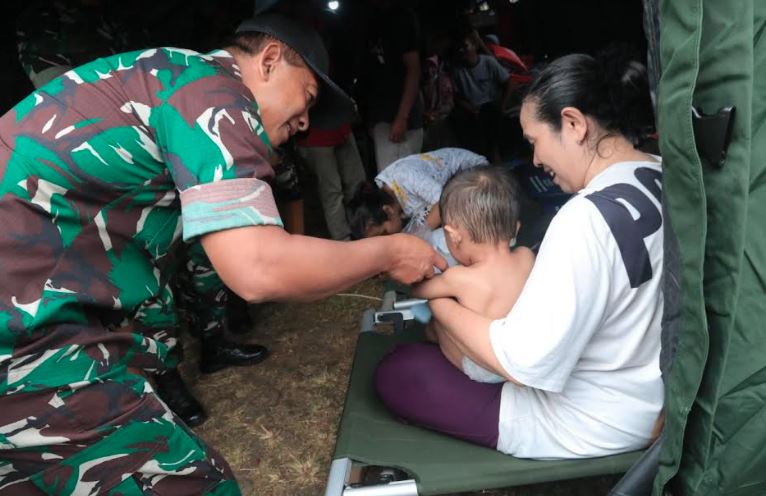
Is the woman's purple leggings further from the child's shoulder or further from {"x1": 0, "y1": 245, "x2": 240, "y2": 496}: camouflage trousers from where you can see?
{"x1": 0, "y1": 245, "x2": 240, "y2": 496}: camouflage trousers

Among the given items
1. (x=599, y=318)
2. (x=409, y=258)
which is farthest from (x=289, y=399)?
(x=599, y=318)

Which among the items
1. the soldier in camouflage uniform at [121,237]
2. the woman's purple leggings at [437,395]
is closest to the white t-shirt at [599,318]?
the woman's purple leggings at [437,395]

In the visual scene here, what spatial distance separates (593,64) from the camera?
1.47 meters

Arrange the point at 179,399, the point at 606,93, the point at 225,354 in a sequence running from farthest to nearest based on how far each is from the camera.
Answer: the point at 225,354 < the point at 179,399 < the point at 606,93

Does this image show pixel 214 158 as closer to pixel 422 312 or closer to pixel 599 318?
pixel 599 318

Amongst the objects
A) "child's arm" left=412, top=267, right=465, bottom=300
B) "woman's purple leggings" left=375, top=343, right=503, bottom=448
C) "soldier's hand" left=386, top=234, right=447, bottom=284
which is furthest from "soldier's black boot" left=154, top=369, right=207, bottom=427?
"soldier's hand" left=386, top=234, right=447, bottom=284

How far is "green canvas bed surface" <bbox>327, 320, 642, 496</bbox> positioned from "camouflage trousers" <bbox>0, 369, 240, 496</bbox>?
52 centimetres

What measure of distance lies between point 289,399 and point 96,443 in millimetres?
1654

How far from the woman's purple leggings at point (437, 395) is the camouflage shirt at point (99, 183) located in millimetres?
912

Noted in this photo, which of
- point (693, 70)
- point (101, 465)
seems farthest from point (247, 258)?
point (693, 70)

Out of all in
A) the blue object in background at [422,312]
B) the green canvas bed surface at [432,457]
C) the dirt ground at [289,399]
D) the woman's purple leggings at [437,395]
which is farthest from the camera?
the dirt ground at [289,399]

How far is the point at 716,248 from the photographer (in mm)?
1040

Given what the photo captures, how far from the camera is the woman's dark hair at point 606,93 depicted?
1420 mm

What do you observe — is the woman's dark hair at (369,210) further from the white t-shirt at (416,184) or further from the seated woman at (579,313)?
the seated woman at (579,313)
